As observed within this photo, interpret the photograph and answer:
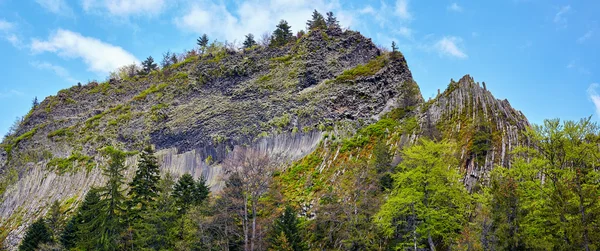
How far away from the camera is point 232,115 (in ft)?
193

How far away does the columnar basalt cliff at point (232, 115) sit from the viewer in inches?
1871

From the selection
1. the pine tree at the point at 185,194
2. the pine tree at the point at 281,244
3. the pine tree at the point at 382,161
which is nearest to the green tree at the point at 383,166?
the pine tree at the point at 382,161

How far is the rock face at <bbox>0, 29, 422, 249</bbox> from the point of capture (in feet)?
175

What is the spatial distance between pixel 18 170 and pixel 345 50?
181 ft

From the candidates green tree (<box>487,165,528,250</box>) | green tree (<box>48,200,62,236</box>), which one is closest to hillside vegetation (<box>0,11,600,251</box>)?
green tree (<box>487,165,528,250</box>)

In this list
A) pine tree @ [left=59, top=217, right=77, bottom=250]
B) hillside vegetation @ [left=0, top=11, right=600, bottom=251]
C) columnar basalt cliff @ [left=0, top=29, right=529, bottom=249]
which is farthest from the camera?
columnar basalt cliff @ [left=0, top=29, right=529, bottom=249]

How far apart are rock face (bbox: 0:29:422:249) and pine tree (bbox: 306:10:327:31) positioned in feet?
11.5

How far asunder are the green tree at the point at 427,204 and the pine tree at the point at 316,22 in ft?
145

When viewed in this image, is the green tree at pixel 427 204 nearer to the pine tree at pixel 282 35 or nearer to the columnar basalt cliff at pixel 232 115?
the columnar basalt cliff at pixel 232 115

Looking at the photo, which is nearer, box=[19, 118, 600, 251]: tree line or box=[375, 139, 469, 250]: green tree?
box=[19, 118, 600, 251]: tree line

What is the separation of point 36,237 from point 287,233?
26845 millimetres

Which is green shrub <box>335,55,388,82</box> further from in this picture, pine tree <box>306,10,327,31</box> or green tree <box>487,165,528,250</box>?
green tree <box>487,165,528,250</box>

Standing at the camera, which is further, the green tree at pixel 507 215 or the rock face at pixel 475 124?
the rock face at pixel 475 124

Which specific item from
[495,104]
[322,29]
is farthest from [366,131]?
[322,29]
